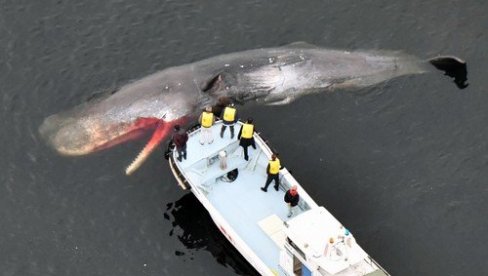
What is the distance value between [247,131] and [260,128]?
6062mm

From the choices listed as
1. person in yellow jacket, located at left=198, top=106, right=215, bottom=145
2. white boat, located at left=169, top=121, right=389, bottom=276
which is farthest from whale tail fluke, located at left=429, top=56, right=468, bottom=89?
person in yellow jacket, located at left=198, top=106, right=215, bottom=145

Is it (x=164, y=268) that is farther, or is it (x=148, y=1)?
(x=148, y=1)

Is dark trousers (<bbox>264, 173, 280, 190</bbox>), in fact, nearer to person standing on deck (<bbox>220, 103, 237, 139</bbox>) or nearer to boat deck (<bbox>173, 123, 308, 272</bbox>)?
boat deck (<bbox>173, 123, 308, 272</bbox>)

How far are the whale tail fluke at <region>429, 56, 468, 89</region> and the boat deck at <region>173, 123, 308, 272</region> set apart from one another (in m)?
15.7

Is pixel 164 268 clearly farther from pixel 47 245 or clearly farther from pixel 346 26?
pixel 346 26

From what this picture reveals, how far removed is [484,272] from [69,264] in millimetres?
21868

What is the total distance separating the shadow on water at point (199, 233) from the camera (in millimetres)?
40688

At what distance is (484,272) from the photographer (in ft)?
132

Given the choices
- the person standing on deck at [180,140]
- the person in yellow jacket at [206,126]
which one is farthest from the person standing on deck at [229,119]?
the person standing on deck at [180,140]

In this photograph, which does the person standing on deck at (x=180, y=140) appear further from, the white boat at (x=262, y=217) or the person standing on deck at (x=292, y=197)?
the person standing on deck at (x=292, y=197)

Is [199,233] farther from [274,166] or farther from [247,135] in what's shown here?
[247,135]

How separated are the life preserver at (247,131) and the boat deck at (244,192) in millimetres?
1508

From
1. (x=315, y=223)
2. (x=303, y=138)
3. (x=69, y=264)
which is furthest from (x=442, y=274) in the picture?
(x=69, y=264)

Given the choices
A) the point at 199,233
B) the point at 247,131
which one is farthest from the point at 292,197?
the point at 199,233
